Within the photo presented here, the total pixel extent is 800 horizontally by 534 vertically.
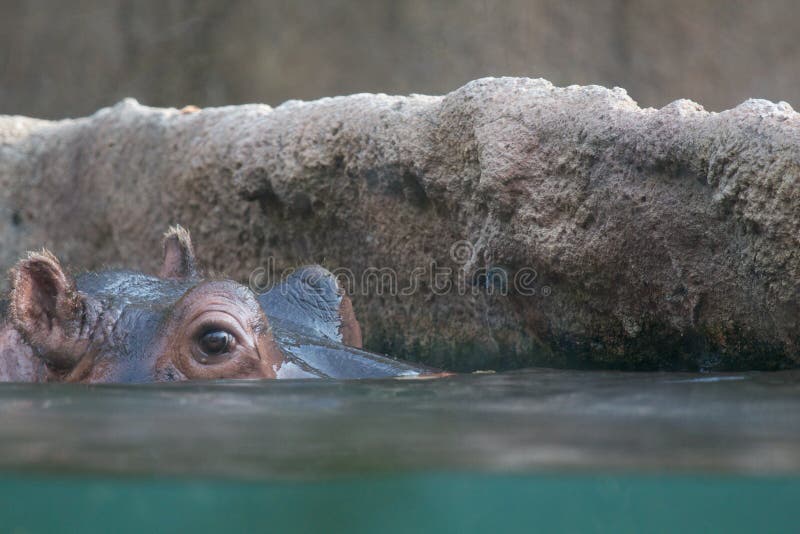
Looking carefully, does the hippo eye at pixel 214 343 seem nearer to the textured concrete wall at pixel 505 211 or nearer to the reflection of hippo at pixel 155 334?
the reflection of hippo at pixel 155 334

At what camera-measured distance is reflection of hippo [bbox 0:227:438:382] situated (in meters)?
3.28

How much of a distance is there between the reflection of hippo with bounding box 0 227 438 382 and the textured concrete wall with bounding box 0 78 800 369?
0.85m

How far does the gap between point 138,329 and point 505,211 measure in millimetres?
1424

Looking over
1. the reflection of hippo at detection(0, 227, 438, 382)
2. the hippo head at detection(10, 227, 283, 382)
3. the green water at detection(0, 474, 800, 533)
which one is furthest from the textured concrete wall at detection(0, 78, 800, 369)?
the green water at detection(0, 474, 800, 533)

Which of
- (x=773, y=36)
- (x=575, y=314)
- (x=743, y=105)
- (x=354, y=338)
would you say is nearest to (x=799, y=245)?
(x=743, y=105)

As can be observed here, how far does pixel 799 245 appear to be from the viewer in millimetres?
3213

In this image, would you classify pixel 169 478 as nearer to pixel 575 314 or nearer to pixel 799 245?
pixel 799 245

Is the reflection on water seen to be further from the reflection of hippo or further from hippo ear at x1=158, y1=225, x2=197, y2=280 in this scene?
hippo ear at x1=158, y1=225, x2=197, y2=280

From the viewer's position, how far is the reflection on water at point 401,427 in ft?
5.28

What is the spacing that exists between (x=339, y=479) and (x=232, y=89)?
8.94 m

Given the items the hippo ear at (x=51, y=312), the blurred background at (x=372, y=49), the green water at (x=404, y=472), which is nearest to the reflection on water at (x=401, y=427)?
the green water at (x=404, y=472)

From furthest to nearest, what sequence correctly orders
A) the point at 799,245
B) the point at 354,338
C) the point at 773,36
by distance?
the point at 773,36 < the point at 354,338 < the point at 799,245

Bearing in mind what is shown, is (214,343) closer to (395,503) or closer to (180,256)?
(180,256)

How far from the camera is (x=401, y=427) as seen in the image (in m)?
2.08
